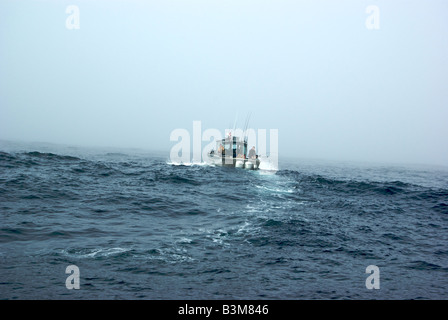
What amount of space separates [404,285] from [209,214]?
31.5 feet

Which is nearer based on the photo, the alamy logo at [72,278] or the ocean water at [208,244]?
the alamy logo at [72,278]

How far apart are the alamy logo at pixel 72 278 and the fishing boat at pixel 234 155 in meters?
31.6

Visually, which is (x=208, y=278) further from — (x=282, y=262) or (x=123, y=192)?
(x=123, y=192)

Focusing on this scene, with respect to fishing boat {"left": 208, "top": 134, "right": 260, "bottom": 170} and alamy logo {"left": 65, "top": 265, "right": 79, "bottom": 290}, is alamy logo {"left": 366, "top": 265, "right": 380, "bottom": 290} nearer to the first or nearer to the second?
alamy logo {"left": 65, "top": 265, "right": 79, "bottom": 290}

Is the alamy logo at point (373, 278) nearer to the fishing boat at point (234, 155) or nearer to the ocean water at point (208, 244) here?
the ocean water at point (208, 244)

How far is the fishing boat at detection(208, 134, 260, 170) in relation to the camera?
3872 cm

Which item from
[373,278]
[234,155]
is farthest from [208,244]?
[234,155]

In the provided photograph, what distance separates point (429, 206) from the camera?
20734mm

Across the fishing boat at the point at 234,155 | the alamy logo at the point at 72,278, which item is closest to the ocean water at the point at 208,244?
the alamy logo at the point at 72,278

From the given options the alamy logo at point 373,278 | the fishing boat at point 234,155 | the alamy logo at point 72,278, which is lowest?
the alamy logo at point 373,278

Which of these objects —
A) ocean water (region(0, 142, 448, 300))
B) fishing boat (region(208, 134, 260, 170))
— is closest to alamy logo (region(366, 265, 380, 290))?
ocean water (region(0, 142, 448, 300))

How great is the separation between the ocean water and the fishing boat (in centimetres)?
1742

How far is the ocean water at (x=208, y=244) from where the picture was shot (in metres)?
7.15
